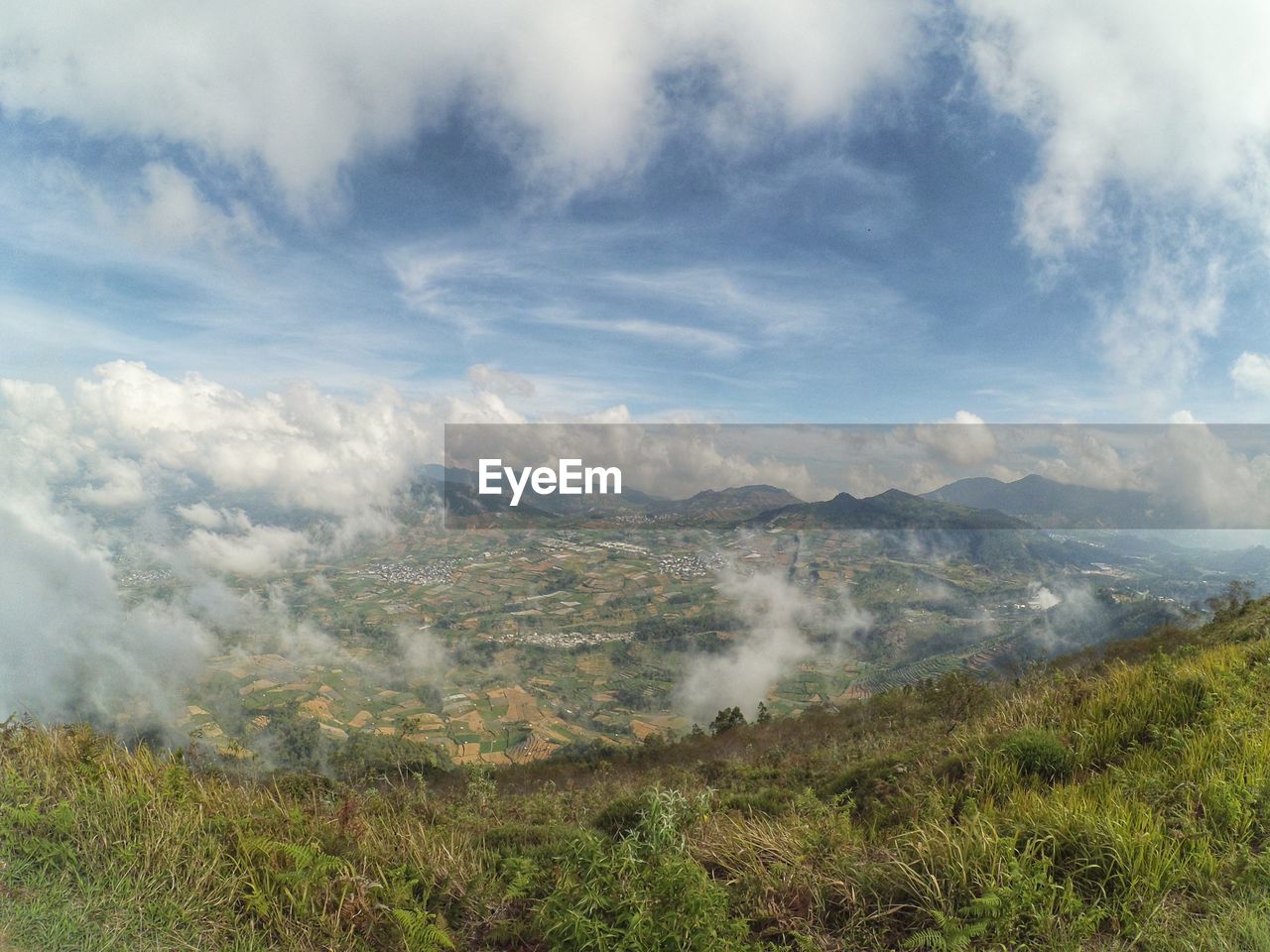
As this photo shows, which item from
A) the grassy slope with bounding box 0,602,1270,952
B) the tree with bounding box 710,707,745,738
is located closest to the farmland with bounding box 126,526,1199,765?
the tree with bounding box 710,707,745,738

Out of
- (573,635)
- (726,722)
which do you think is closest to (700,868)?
(726,722)

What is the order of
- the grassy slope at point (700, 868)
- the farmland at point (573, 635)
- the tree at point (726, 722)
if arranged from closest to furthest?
1. the grassy slope at point (700, 868)
2. the tree at point (726, 722)
3. the farmland at point (573, 635)

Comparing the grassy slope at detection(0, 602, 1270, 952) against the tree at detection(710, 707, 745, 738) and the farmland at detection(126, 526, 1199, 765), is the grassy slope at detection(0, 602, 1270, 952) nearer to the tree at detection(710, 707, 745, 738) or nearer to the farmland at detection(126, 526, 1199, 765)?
the tree at detection(710, 707, 745, 738)

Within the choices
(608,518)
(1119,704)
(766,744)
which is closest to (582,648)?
(608,518)

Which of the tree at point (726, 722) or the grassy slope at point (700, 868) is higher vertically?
the grassy slope at point (700, 868)

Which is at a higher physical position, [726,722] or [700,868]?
[700,868]

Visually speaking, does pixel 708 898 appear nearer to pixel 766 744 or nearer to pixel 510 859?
pixel 510 859

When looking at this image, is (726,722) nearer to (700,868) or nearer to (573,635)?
(700,868)

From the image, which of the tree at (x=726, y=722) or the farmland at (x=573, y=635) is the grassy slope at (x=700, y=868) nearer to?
the tree at (x=726, y=722)

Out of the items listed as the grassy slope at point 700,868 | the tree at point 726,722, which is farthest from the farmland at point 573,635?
the grassy slope at point 700,868
